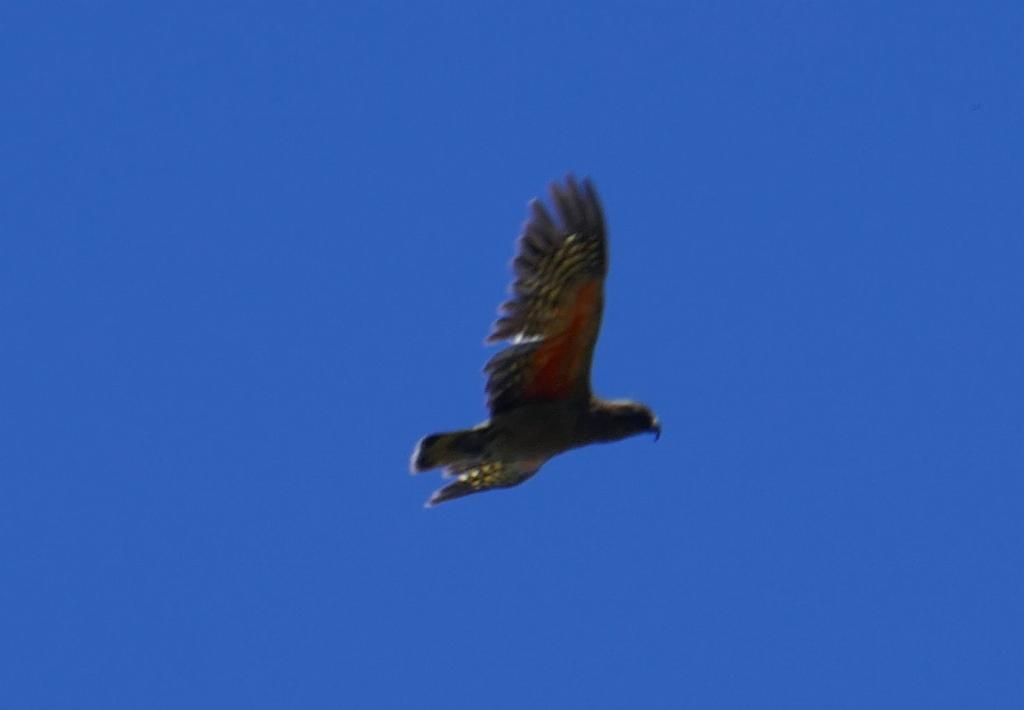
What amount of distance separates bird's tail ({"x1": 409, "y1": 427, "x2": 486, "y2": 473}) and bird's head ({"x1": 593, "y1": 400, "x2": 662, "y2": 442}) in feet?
3.34

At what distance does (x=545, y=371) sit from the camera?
1916 cm

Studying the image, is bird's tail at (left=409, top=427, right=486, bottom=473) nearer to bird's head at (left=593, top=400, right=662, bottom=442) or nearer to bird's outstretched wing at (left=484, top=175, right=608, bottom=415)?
bird's outstretched wing at (left=484, top=175, right=608, bottom=415)

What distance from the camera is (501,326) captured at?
18875 millimetres

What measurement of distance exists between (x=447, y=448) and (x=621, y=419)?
1499mm

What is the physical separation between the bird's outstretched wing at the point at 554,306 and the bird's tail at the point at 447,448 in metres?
0.30

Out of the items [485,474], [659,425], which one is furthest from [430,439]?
[659,425]

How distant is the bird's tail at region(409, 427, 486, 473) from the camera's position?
62.5 ft

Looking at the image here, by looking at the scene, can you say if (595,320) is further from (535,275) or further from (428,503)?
(428,503)

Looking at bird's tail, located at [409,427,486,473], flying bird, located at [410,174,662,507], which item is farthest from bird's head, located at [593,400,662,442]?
bird's tail, located at [409,427,486,473]

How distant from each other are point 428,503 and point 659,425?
200 centimetres

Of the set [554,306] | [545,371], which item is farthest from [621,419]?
[554,306]

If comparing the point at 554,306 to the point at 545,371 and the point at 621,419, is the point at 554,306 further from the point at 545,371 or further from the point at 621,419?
the point at 621,419

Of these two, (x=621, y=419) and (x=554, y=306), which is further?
(x=621, y=419)

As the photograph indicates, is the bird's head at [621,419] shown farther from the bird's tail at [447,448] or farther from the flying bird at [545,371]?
the bird's tail at [447,448]
